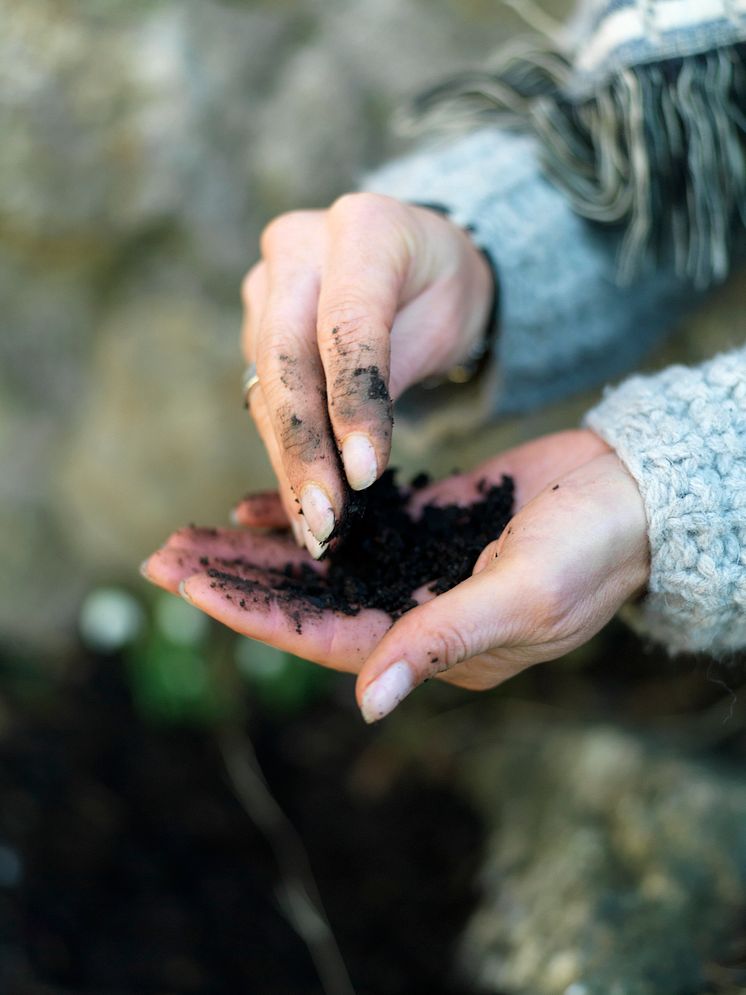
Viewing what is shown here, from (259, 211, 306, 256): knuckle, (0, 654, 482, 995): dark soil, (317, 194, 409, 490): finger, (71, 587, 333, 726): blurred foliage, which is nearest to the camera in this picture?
(317, 194, 409, 490): finger

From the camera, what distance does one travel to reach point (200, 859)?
155 cm

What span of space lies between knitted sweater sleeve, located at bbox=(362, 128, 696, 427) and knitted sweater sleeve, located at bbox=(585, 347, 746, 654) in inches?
15.7

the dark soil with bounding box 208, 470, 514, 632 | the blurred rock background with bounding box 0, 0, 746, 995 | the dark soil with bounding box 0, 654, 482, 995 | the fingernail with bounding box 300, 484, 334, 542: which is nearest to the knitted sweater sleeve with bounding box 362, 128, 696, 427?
the blurred rock background with bounding box 0, 0, 746, 995

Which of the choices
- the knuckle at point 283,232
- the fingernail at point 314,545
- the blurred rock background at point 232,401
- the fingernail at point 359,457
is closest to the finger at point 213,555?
the fingernail at point 314,545

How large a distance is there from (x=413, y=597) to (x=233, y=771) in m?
0.90

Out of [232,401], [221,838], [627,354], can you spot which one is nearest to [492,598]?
[627,354]

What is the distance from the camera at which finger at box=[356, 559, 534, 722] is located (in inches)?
29.1

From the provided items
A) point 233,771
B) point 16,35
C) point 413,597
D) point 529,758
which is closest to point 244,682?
point 233,771

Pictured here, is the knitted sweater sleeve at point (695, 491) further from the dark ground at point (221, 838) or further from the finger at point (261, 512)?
the dark ground at point (221, 838)

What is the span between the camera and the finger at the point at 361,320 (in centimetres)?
84

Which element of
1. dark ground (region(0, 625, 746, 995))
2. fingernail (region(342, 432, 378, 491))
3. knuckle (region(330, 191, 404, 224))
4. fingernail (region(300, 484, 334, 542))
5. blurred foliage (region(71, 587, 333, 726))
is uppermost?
knuckle (region(330, 191, 404, 224))

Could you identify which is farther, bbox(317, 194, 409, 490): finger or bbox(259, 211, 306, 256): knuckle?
bbox(259, 211, 306, 256): knuckle

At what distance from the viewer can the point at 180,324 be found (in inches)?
70.4

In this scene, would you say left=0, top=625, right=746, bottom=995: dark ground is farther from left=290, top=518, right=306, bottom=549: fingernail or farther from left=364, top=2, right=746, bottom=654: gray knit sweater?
left=290, top=518, right=306, bottom=549: fingernail
